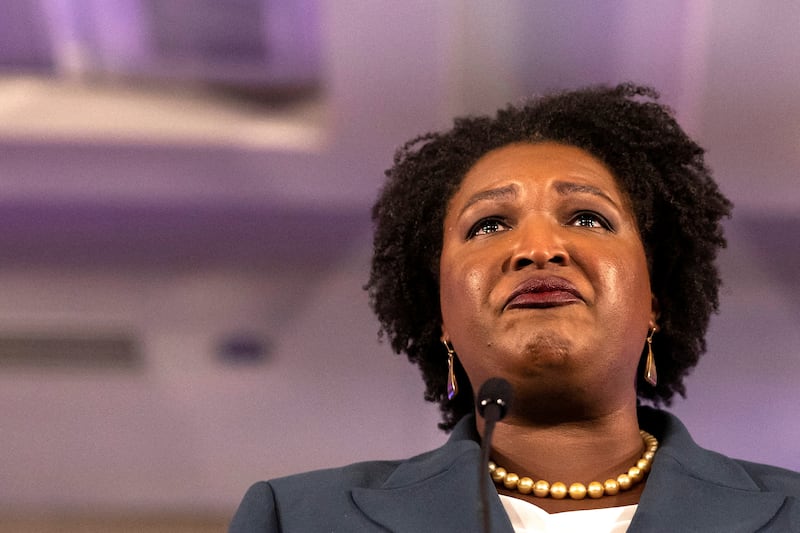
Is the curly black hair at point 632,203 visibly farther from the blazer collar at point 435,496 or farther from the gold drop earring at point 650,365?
the blazer collar at point 435,496

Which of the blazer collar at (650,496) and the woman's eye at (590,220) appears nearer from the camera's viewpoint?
the blazer collar at (650,496)

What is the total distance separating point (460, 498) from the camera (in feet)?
5.84

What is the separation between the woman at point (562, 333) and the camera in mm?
1782

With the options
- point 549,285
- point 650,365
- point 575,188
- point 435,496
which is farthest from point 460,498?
point 575,188

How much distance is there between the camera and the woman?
1782 millimetres

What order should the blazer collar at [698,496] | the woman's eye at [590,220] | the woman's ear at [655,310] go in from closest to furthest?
the blazer collar at [698,496]
the woman's eye at [590,220]
the woman's ear at [655,310]

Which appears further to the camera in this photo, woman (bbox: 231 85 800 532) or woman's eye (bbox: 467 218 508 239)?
woman's eye (bbox: 467 218 508 239)

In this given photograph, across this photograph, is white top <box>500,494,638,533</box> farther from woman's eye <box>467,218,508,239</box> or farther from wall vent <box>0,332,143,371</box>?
wall vent <box>0,332,143,371</box>

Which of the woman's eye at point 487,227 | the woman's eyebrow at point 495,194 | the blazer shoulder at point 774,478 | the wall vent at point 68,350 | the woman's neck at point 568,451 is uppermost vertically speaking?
the woman's eyebrow at point 495,194

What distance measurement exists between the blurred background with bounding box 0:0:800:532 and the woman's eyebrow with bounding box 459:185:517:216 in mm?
896

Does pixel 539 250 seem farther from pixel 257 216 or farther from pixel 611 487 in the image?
pixel 257 216

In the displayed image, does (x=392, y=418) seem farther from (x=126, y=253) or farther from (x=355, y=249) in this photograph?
(x=126, y=253)

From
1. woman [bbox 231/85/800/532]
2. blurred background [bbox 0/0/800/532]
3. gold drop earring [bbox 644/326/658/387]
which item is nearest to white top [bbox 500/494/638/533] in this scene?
woman [bbox 231/85/800/532]

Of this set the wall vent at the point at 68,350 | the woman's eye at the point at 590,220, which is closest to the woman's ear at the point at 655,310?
the woman's eye at the point at 590,220
